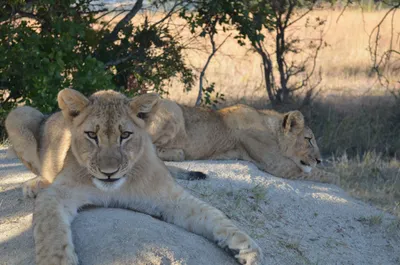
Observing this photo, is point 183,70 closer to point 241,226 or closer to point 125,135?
point 241,226

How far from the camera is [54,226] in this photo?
11.9 feet

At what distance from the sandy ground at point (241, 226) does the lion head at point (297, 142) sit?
431 mm

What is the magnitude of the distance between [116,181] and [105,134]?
28 cm

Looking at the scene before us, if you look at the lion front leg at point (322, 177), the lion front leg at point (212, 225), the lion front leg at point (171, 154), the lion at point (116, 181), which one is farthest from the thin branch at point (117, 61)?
the lion front leg at point (212, 225)

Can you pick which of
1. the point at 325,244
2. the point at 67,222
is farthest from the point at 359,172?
the point at 67,222

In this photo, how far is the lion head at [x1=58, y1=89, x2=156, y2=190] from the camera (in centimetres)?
389

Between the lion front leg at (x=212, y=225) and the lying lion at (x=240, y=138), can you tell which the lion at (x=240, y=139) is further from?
the lion front leg at (x=212, y=225)

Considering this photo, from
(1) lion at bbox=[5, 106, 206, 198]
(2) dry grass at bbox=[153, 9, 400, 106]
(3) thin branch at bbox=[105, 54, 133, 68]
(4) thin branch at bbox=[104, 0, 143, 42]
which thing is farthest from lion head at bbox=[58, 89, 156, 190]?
(2) dry grass at bbox=[153, 9, 400, 106]

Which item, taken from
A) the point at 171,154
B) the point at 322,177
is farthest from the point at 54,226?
the point at 322,177

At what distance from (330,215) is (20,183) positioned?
2.46 meters

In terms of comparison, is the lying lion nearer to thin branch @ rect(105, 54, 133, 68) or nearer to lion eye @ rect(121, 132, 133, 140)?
thin branch @ rect(105, 54, 133, 68)

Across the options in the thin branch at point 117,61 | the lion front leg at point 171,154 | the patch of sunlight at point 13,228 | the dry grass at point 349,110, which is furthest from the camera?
the thin branch at point 117,61

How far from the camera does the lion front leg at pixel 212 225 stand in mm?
3877

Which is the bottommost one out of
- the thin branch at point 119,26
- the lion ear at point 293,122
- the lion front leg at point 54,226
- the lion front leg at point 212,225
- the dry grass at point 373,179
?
the dry grass at point 373,179
